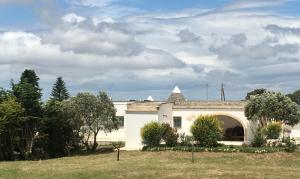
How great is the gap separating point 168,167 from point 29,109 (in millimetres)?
16139

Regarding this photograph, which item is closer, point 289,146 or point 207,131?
point 289,146

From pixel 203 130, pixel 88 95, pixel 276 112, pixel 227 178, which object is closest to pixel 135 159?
pixel 203 130

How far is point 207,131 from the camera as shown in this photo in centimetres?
4359

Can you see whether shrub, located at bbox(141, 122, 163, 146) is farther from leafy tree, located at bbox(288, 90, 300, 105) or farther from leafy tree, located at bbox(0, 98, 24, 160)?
leafy tree, located at bbox(288, 90, 300, 105)

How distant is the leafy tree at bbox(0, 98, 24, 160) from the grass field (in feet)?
20.7

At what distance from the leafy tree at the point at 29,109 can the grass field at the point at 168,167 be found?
19.4 ft

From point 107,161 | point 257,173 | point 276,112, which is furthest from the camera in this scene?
point 276,112

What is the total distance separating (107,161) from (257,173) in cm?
1222

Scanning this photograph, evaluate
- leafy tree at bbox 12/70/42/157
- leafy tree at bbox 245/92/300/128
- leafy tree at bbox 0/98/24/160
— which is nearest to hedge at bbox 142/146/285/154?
leafy tree at bbox 245/92/300/128

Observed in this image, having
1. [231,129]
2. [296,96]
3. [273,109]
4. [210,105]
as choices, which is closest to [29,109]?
[210,105]

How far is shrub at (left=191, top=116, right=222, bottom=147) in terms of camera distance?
1710 inches

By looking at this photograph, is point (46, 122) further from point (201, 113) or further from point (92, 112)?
point (201, 113)

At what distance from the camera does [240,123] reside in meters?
56.2

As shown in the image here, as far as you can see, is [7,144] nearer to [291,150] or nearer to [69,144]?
[69,144]
